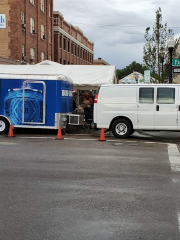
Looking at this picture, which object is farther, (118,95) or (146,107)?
(118,95)

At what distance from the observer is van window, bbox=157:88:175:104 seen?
1306 centimetres

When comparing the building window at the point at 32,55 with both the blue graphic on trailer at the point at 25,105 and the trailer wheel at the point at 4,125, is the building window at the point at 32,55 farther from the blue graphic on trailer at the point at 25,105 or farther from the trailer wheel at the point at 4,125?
the trailer wheel at the point at 4,125

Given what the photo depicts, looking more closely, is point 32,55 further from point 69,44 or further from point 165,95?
point 165,95

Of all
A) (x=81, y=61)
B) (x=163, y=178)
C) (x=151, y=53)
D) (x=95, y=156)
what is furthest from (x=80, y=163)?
(x=81, y=61)

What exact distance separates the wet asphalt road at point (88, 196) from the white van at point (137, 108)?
3048mm

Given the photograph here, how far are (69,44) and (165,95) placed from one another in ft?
137

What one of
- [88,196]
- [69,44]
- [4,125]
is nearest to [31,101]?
[4,125]

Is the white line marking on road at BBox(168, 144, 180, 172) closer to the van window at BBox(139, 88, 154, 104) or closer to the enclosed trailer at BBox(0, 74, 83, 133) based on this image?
the van window at BBox(139, 88, 154, 104)

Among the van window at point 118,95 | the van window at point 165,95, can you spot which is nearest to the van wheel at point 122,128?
the van window at point 118,95

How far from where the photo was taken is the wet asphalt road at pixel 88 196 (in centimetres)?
422

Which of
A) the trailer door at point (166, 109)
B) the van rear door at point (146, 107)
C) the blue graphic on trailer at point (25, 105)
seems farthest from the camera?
the blue graphic on trailer at point (25, 105)

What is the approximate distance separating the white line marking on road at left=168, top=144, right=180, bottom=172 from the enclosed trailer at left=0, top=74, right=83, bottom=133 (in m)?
5.03

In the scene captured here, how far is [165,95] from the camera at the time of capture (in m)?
13.1

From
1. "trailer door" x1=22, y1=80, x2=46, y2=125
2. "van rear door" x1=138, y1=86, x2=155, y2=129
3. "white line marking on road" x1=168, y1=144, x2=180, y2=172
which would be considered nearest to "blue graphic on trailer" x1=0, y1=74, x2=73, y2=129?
"trailer door" x1=22, y1=80, x2=46, y2=125
